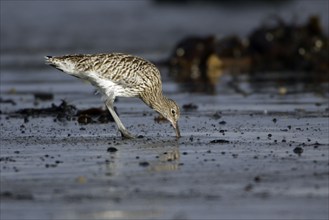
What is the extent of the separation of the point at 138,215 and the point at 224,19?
31.8 m

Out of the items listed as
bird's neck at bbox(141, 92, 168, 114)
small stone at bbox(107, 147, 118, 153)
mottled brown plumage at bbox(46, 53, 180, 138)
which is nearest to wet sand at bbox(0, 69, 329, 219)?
small stone at bbox(107, 147, 118, 153)

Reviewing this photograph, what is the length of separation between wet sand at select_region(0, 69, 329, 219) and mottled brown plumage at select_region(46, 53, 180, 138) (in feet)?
1.55

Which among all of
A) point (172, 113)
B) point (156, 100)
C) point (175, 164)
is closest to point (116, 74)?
point (156, 100)

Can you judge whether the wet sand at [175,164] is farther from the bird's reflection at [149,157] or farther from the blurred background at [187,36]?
the blurred background at [187,36]

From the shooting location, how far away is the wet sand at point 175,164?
8383 mm

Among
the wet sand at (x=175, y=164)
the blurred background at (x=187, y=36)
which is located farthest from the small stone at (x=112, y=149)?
the blurred background at (x=187, y=36)

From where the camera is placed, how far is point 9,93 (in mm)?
18359

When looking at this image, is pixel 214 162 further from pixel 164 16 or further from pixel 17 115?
pixel 164 16

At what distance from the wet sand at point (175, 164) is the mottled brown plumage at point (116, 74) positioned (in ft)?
1.55

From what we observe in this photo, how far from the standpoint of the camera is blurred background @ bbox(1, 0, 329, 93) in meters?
22.6

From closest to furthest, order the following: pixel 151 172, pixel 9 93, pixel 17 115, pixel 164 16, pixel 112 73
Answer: pixel 151 172 < pixel 112 73 < pixel 17 115 < pixel 9 93 < pixel 164 16

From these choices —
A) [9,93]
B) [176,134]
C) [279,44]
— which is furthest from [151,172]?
[279,44]

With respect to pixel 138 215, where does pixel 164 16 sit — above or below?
above

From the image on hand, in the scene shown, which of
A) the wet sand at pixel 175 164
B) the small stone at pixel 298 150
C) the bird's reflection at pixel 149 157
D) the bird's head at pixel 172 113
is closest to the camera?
the wet sand at pixel 175 164
